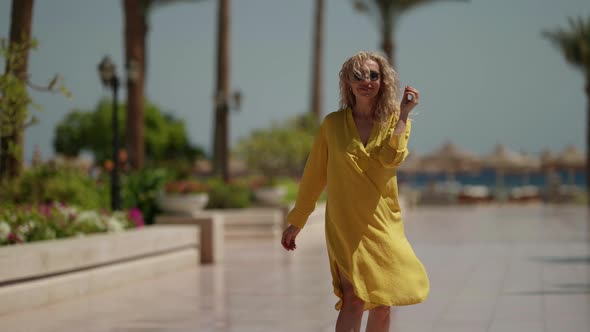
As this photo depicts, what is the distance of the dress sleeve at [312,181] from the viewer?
535cm

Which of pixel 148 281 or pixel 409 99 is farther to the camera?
pixel 148 281

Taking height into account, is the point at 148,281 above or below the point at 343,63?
below

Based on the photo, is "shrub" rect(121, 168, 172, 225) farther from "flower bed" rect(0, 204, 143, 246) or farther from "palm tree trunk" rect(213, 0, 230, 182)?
"palm tree trunk" rect(213, 0, 230, 182)

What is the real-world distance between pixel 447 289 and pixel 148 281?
3.66 metres

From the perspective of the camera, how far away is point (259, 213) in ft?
68.6

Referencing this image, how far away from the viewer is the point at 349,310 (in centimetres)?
514

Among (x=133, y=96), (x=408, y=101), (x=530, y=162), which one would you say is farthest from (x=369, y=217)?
(x=530, y=162)

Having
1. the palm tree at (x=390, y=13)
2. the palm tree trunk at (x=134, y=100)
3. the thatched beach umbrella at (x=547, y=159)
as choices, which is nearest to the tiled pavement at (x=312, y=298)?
the palm tree trunk at (x=134, y=100)

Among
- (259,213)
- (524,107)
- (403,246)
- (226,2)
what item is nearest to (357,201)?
(403,246)

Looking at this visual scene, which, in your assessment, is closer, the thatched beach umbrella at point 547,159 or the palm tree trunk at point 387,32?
the palm tree trunk at point 387,32

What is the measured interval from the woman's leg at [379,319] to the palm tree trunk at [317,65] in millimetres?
33777

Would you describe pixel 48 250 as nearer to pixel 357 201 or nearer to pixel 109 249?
pixel 109 249

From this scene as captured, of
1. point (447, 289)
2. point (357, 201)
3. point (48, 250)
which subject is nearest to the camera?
point (357, 201)

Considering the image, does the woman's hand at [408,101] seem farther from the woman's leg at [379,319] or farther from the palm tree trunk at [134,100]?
the palm tree trunk at [134,100]
